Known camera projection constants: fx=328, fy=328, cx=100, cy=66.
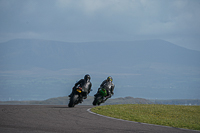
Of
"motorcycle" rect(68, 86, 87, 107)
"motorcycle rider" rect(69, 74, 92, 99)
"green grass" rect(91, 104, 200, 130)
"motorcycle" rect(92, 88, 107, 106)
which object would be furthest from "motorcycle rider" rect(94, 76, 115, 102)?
"green grass" rect(91, 104, 200, 130)

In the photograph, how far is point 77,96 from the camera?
78.7 feet

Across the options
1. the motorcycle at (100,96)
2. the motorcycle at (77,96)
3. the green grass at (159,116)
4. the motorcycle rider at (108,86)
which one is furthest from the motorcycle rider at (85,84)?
the green grass at (159,116)

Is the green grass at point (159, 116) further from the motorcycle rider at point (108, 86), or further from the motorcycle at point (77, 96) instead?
the motorcycle rider at point (108, 86)

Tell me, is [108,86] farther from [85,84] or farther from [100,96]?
[85,84]

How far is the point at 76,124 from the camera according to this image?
13180 mm

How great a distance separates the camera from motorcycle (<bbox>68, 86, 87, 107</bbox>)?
937 inches

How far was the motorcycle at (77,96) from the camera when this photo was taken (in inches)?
937

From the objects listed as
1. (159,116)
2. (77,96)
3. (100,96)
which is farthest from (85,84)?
(159,116)

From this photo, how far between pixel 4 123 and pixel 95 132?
3988mm

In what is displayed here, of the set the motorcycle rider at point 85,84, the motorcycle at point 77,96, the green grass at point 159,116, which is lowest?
the green grass at point 159,116

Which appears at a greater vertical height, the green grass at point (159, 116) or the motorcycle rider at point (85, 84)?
the motorcycle rider at point (85, 84)

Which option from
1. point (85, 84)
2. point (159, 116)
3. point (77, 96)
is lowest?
point (159, 116)

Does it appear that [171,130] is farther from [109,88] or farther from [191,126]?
[109,88]

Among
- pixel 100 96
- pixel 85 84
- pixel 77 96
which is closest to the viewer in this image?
pixel 77 96
